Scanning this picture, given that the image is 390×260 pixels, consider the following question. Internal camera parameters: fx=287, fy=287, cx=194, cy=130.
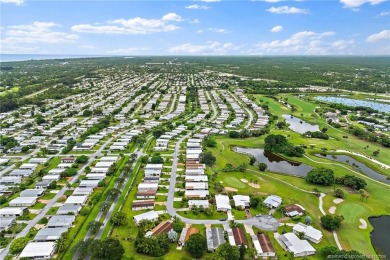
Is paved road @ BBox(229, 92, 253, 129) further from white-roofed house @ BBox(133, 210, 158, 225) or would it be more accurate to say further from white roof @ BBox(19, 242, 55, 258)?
white roof @ BBox(19, 242, 55, 258)

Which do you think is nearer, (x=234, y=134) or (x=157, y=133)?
(x=157, y=133)

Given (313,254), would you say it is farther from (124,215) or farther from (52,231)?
(52,231)

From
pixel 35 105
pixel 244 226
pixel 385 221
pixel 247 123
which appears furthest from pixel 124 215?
pixel 35 105

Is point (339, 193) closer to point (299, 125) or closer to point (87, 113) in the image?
point (299, 125)

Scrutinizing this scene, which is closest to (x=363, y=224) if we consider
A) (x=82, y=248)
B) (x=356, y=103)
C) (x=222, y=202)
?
(x=222, y=202)

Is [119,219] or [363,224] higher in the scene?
[119,219]
